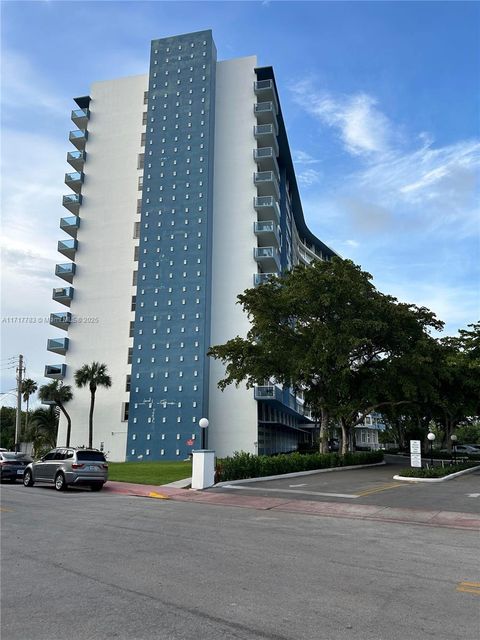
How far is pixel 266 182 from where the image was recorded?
5244 centimetres

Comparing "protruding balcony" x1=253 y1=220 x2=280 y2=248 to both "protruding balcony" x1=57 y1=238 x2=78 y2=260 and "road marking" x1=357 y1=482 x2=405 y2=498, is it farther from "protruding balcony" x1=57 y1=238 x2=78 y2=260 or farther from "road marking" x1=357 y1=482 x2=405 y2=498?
"road marking" x1=357 y1=482 x2=405 y2=498

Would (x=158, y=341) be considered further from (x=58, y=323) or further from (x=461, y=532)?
(x=461, y=532)

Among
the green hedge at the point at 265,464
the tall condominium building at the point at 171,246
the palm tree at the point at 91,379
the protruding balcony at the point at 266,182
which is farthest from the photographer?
the protruding balcony at the point at 266,182

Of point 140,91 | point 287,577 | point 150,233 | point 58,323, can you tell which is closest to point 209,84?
point 140,91

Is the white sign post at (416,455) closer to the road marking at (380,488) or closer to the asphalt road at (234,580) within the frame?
the road marking at (380,488)

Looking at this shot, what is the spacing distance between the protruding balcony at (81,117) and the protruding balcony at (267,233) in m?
25.1

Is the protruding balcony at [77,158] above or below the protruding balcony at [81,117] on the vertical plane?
below

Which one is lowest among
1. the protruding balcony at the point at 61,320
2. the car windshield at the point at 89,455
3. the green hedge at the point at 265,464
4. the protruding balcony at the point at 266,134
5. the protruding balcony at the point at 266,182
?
the green hedge at the point at 265,464

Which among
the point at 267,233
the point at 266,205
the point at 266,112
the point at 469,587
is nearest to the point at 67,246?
the point at 267,233

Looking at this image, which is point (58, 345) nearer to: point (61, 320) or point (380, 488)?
point (61, 320)

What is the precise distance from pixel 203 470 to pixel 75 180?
154 feet

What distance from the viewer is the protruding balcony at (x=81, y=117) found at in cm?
6047

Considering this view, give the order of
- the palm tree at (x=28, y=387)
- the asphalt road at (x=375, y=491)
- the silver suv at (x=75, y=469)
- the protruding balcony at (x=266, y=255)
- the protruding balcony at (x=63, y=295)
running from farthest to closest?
the palm tree at (x=28, y=387) → the protruding balcony at (x=63, y=295) → the protruding balcony at (x=266, y=255) → the silver suv at (x=75, y=469) → the asphalt road at (x=375, y=491)

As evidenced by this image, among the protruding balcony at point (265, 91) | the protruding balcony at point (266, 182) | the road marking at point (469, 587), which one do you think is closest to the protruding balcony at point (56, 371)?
the protruding balcony at point (266, 182)
